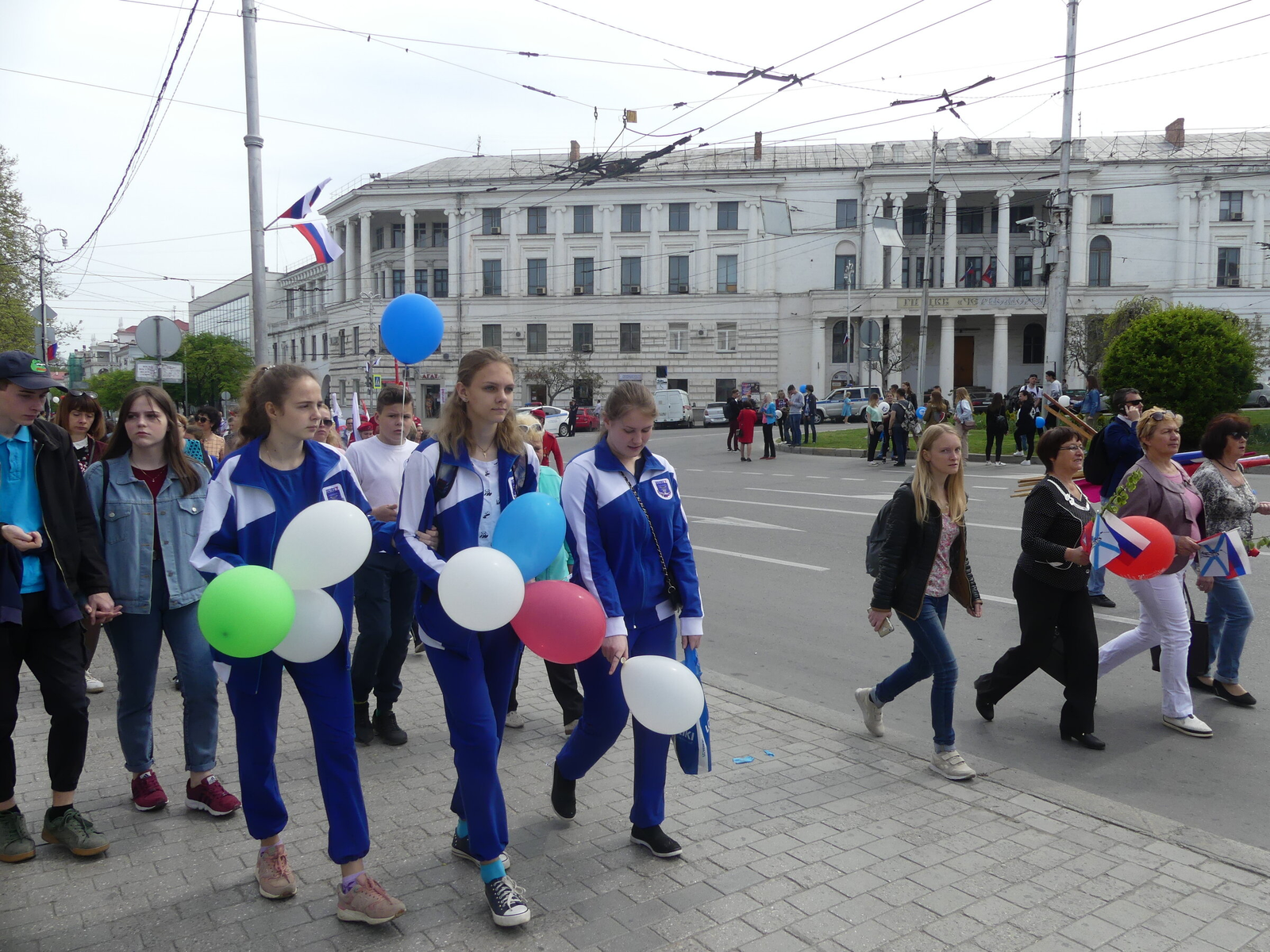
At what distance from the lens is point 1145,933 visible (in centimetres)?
324

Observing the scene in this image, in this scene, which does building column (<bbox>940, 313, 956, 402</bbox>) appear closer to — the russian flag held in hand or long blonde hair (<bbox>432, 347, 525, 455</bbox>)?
the russian flag held in hand

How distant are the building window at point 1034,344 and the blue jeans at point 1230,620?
5766 cm

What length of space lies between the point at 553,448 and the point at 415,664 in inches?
68.8

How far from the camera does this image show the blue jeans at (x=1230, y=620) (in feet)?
18.9

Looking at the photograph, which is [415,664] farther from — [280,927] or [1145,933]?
[1145,933]

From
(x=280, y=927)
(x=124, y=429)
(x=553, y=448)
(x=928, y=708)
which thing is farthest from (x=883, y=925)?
(x=553, y=448)

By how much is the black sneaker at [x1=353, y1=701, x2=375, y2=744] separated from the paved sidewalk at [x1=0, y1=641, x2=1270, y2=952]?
21cm

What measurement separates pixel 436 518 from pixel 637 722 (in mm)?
1094

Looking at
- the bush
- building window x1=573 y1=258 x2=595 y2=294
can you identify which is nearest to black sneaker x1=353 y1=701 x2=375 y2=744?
the bush

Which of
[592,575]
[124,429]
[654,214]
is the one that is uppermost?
[654,214]

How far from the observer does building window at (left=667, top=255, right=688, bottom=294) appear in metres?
60.3

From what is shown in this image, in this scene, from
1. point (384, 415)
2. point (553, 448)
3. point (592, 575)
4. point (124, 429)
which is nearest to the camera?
point (592, 575)

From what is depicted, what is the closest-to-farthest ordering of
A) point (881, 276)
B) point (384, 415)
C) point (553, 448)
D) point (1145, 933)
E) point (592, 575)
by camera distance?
point (1145, 933), point (592, 575), point (384, 415), point (553, 448), point (881, 276)

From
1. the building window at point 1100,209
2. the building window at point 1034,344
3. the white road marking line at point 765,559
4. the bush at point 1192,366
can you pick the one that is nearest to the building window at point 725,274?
the building window at point 1034,344
